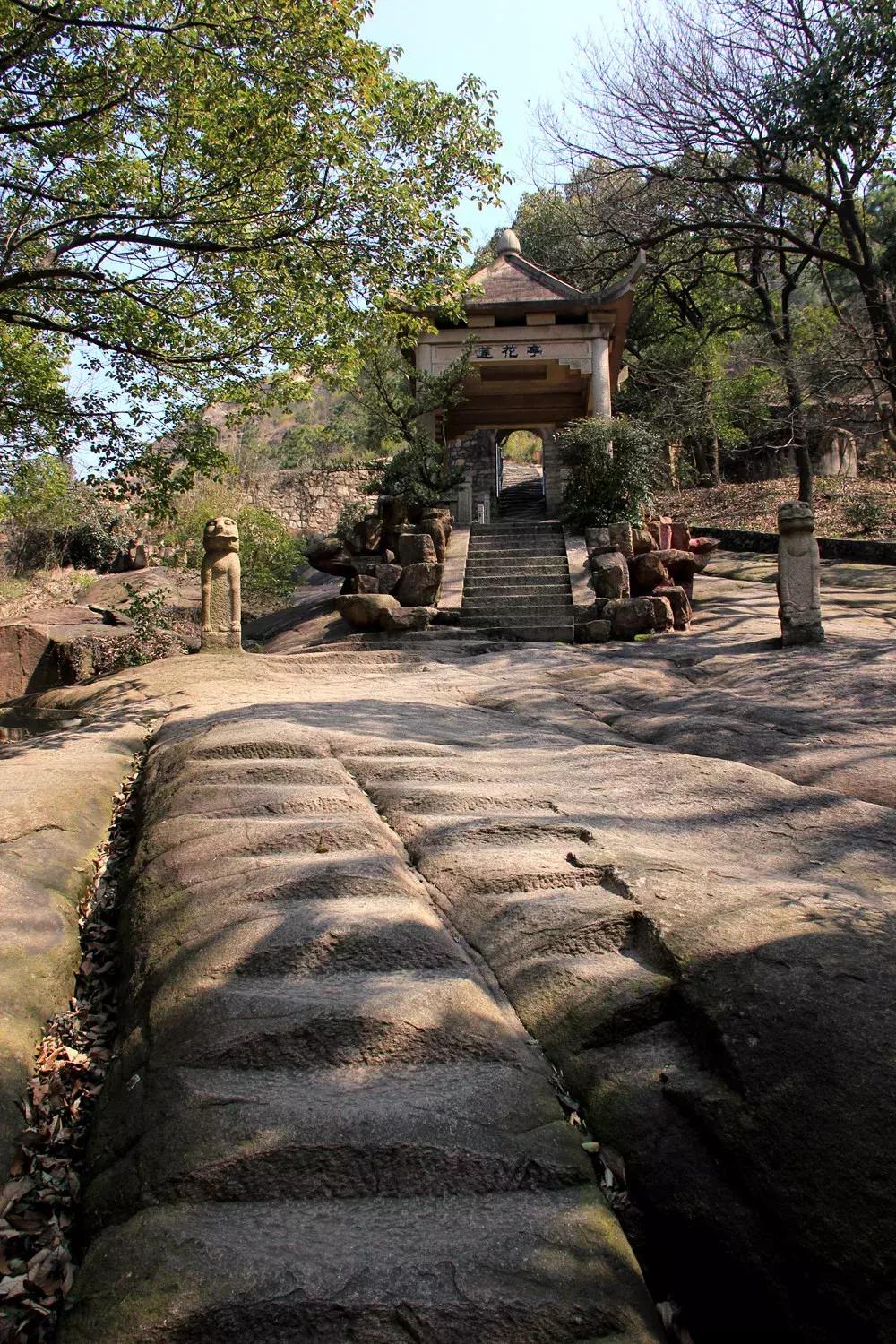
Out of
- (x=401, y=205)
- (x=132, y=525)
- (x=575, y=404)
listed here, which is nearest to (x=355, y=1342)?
(x=401, y=205)

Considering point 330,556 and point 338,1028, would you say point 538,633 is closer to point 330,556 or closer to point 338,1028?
point 330,556

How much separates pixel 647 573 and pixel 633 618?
3.69 ft

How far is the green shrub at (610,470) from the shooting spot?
46.5 ft

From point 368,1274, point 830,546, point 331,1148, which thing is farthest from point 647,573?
point 368,1274

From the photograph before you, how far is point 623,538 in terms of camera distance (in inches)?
498

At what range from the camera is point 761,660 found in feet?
28.7

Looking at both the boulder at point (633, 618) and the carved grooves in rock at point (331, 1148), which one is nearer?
the carved grooves in rock at point (331, 1148)

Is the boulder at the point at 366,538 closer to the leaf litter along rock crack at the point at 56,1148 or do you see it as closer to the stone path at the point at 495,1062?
the stone path at the point at 495,1062

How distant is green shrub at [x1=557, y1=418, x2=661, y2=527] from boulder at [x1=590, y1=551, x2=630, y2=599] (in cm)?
194

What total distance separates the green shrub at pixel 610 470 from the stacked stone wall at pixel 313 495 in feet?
39.6

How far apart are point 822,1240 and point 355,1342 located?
98 cm

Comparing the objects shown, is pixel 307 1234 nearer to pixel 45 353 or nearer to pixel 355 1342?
pixel 355 1342

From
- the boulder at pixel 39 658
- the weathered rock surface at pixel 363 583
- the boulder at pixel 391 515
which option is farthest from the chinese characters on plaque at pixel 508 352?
the boulder at pixel 39 658

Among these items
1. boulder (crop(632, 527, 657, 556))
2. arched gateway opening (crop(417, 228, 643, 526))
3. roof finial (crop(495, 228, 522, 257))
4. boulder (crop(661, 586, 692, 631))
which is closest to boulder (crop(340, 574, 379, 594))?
arched gateway opening (crop(417, 228, 643, 526))
